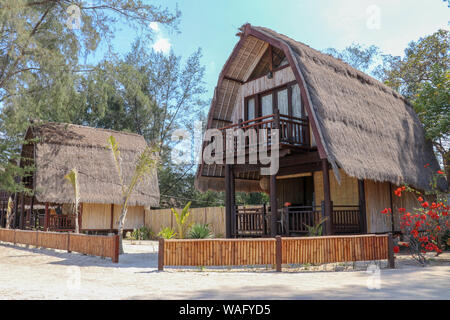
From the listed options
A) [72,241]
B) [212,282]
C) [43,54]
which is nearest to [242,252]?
[212,282]

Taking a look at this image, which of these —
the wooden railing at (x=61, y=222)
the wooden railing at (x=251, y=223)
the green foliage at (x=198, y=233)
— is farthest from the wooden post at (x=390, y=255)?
the wooden railing at (x=61, y=222)

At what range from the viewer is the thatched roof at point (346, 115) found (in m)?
11.6

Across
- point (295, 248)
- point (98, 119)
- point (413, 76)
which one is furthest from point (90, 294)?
point (98, 119)

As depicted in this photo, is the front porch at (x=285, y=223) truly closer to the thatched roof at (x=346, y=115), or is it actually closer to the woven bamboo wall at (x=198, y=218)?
the thatched roof at (x=346, y=115)

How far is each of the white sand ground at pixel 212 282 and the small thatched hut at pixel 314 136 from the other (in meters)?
3.08

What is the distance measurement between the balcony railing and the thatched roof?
844 millimetres

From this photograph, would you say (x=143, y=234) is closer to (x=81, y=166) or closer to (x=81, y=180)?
→ (x=81, y=180)

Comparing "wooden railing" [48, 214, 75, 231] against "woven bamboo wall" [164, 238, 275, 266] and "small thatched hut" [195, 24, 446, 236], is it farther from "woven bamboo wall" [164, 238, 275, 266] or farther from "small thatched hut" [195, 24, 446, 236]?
"woven bamboo wall" [164, 238, 275, 266]

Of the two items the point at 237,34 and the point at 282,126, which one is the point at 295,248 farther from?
the point at 237,34

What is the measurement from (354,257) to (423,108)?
32.7 ft

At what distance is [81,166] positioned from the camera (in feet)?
69.5

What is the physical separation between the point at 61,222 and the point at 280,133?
13461 mm

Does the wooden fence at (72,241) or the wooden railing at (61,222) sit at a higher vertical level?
the wooden railing at (61,222)

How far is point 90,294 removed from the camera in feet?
19.4
